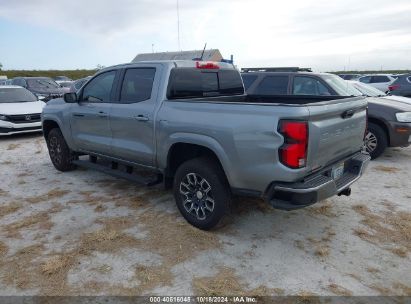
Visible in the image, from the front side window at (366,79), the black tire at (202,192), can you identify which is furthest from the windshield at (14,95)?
the front side window at (366,79)

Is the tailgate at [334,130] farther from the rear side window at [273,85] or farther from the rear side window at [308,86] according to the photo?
the rear side window at [273,85]

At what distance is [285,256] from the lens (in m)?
3.57

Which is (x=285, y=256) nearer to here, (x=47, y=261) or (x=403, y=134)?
(x=47, y=261)

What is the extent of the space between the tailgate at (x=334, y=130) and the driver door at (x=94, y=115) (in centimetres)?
293

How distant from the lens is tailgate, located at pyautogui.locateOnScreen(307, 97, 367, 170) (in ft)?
10.8

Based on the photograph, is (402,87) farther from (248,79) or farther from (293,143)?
(293,143)

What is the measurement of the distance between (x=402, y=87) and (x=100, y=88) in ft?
41.8

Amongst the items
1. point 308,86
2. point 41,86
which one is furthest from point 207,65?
point 41,86

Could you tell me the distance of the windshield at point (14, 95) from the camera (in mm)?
10805

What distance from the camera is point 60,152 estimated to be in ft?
21.2

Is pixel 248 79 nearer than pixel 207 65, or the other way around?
pixel 207 65

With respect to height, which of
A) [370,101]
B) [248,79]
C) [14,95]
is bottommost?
[370,101]

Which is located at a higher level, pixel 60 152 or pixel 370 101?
pixel 370 101

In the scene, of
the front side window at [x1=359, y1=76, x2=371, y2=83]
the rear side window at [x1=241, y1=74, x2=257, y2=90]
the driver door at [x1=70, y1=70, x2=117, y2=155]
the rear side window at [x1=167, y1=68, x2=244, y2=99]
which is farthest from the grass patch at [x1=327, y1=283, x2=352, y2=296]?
the front side window at [x1=359, y1=76, x2=371, y2=83]
